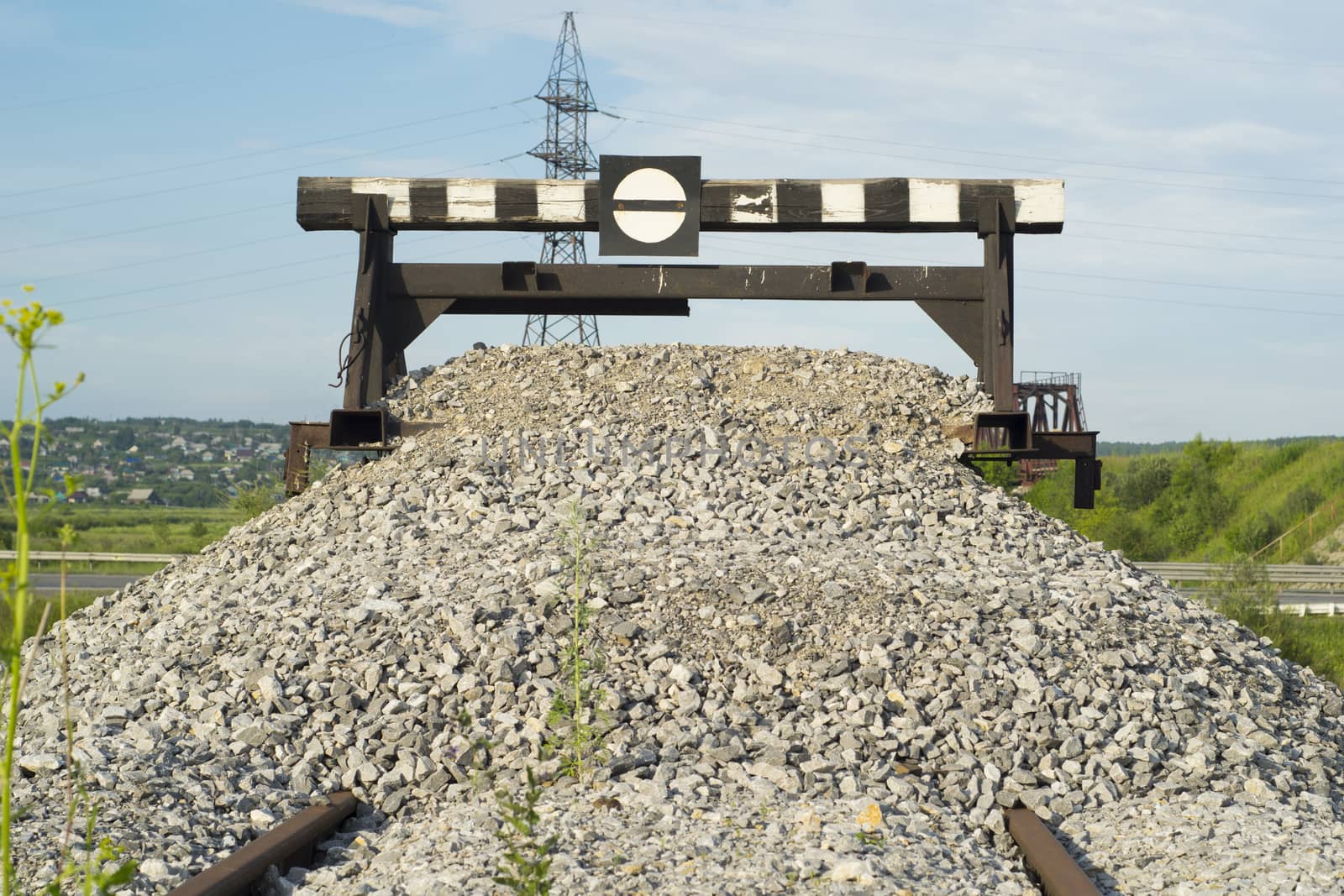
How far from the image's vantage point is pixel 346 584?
7.73m

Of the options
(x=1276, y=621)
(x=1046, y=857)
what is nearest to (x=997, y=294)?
(x=1276, y=621)

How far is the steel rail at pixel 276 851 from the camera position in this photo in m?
4.34

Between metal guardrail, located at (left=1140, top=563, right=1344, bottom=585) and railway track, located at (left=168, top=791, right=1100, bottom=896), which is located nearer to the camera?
railway track, located at (left=168, top=791, right=1100, bottom=896)

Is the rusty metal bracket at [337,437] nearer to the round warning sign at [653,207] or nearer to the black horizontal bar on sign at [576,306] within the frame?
the black horizontal bar on sign at [576,306]

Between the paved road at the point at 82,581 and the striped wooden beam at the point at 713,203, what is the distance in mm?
13075

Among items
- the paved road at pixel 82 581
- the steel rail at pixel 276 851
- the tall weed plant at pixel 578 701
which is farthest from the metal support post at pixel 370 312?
the paved road at pixel 82 581

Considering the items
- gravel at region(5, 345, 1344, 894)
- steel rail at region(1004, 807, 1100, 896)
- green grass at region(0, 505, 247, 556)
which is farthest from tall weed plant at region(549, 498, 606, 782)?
green grass at region(0, 505, 247, 556)

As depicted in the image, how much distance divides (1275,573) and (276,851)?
26.4 metres

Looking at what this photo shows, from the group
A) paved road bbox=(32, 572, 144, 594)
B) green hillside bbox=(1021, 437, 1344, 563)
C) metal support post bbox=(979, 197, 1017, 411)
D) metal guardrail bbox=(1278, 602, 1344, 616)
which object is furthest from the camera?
green hillside bbox=(1021, 437, 1344, 563)

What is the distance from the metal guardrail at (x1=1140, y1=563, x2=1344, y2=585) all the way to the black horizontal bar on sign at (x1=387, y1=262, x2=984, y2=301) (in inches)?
501

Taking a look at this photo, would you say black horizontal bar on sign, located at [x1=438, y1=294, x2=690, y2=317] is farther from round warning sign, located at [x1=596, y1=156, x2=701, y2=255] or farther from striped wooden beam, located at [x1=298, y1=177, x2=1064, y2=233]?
striped wooden beam, located at [x1=298, y1=177, x2=1064, y2=233]

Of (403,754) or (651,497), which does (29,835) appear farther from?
(651,497)

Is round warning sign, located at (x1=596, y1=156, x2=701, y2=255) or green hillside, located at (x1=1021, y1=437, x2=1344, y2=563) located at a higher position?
round warning sign, located at (x1=596, y1=156, x2=701, y2=255)

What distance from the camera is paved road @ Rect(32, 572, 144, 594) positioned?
2253cm
